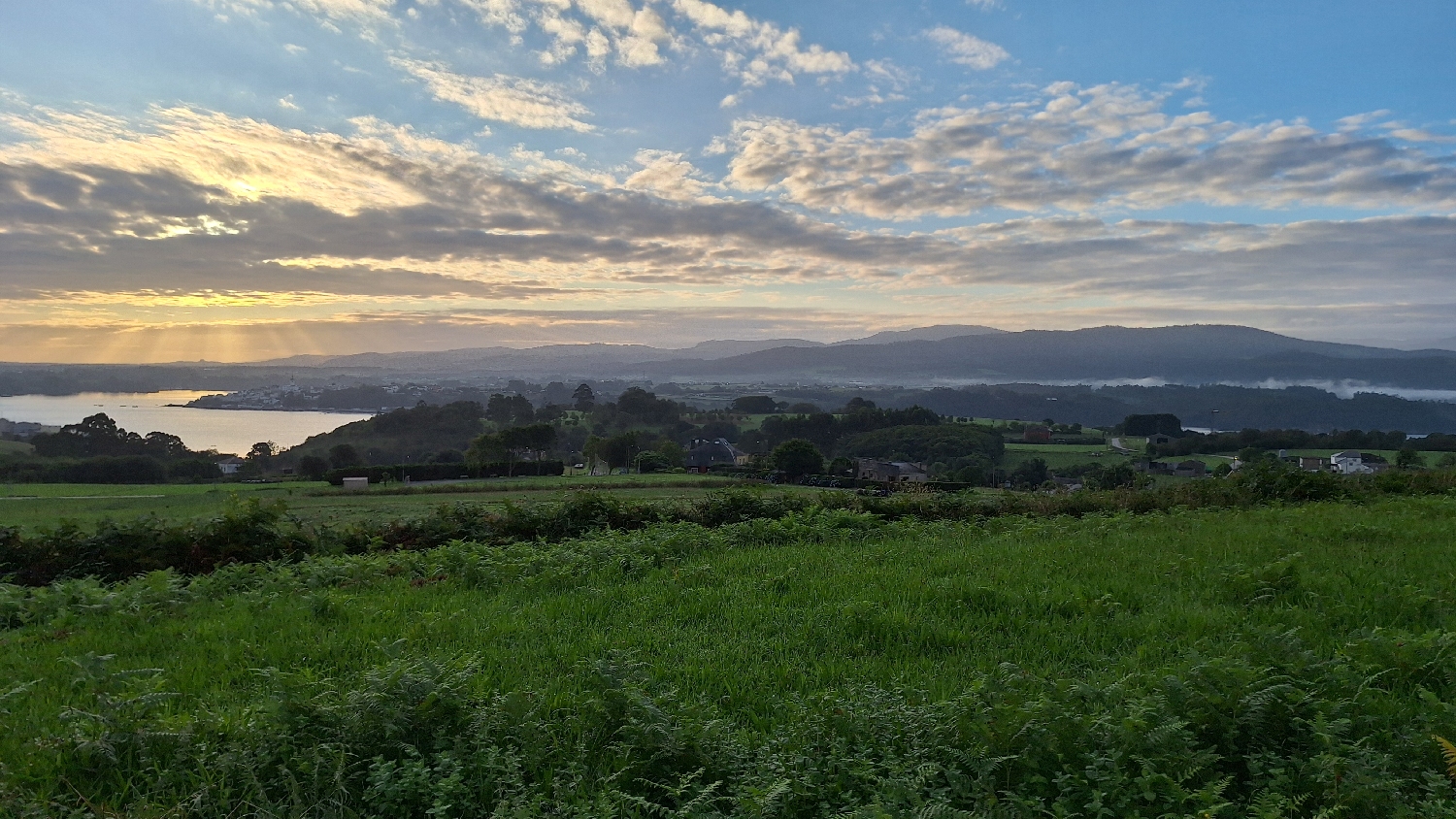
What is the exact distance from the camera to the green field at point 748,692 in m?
3.08

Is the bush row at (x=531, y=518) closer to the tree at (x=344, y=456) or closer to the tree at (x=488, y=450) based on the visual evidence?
the tree at (x=488, y=450)

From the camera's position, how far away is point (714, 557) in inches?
328

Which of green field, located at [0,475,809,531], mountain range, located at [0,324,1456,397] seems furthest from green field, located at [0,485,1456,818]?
mountain range, located at [0,324,1456,397]

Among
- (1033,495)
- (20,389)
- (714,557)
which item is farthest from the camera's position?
(20,389)

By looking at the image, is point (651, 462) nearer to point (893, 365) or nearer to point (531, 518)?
point (531, 518)

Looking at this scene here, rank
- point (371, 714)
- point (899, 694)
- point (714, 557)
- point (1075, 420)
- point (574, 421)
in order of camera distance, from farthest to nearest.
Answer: point (1075, 420) → point (574, 421) → point (714, 557) → point (899, 694) → point (371, 714)

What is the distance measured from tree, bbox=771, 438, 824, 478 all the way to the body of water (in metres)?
26.1

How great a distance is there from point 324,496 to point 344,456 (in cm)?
1433

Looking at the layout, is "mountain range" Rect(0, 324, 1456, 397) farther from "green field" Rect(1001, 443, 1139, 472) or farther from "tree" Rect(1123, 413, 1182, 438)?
"green field" Rect(1001, 443, 1139, 472)

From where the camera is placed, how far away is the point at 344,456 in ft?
112

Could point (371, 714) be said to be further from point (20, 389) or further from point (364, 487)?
point (20, 389)

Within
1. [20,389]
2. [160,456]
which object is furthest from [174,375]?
[160,456]

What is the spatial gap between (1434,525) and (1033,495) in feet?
18.2

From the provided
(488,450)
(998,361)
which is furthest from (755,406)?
(998,361)
